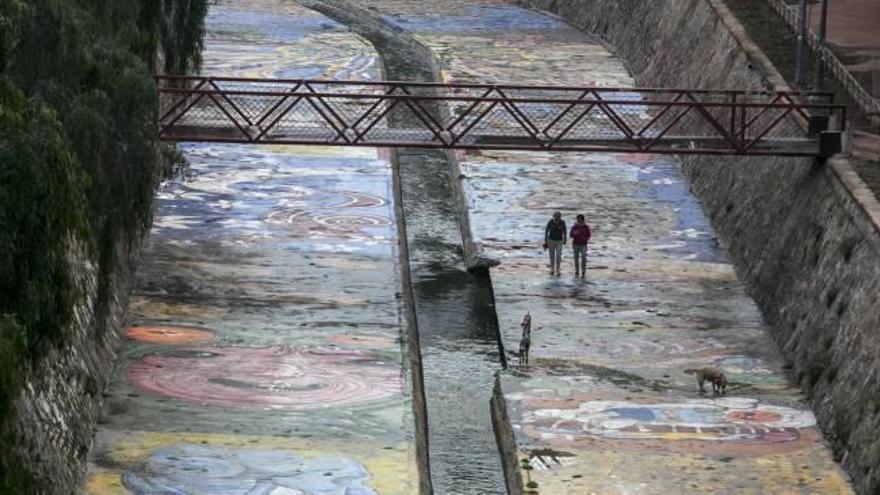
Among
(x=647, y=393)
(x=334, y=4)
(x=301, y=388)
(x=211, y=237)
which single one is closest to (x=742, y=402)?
(x=647, y=393)

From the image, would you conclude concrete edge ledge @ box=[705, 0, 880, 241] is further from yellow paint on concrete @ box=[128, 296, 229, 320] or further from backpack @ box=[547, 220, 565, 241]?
yellow paint on concrete @ box=[128, 296, 229, 320]

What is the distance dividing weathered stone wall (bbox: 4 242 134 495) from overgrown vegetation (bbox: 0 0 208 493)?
53cm

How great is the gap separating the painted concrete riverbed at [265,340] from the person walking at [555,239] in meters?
3.50

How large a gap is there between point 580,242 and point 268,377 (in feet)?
32.1

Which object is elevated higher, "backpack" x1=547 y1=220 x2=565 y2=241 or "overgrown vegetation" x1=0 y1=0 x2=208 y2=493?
"overgrown vegetation" x1=0 y1=0 x2=208 y2=493

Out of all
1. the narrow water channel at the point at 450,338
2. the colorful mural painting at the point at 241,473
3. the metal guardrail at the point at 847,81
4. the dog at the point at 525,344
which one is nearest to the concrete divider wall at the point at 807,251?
the metal guardrail at the point at 847,81

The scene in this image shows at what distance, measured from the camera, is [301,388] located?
46719 millimetres

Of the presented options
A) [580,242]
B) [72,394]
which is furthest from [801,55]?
[72,394]

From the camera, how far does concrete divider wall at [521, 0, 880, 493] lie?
4284cm

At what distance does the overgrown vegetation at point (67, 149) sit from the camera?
32.2m

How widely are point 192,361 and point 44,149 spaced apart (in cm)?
1566

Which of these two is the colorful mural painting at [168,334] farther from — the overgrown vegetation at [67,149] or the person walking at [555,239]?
the person walking at [555,239]

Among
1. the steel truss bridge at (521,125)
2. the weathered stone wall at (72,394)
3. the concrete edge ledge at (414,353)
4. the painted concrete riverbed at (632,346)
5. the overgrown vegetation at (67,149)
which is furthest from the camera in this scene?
the steel truss bridge at (521,125)

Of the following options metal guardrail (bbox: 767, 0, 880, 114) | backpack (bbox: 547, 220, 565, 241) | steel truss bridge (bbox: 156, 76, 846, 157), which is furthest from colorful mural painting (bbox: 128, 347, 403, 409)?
metal guardrail (bbox: 767, 0, 880, 114)
